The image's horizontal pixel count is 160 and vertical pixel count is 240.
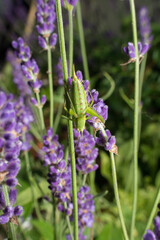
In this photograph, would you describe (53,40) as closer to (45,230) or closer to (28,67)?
(28,67)

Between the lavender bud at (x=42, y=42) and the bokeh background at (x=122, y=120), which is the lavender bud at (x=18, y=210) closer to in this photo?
the lavender bud at (x=42, y=42)

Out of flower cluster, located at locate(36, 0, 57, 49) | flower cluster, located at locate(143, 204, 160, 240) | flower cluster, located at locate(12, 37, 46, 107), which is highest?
flower cluster, located at locate(36, 0, 57, 49)

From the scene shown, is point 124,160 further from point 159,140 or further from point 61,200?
point 61,200

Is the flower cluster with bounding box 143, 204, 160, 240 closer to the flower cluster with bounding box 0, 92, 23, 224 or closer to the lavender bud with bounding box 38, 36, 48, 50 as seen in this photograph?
the flower cluster with bounding box 0, 92, 23, 224

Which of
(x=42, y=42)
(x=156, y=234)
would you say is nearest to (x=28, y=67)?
(x=42, y=42)

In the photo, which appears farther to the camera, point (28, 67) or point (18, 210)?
point (28, 67)

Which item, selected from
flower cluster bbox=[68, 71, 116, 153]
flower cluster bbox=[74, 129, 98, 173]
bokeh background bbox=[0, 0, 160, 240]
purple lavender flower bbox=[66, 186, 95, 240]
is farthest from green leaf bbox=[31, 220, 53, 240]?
flower cluster bbox=[68, 71, 116, 153]

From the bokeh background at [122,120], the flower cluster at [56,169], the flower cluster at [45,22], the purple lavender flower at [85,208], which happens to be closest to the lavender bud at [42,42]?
the flower cluster at [45,22]

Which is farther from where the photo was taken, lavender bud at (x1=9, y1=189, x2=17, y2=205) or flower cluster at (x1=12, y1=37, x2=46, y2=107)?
flower cluster at (x1=12, y1=37, x2=46, y2=107)
